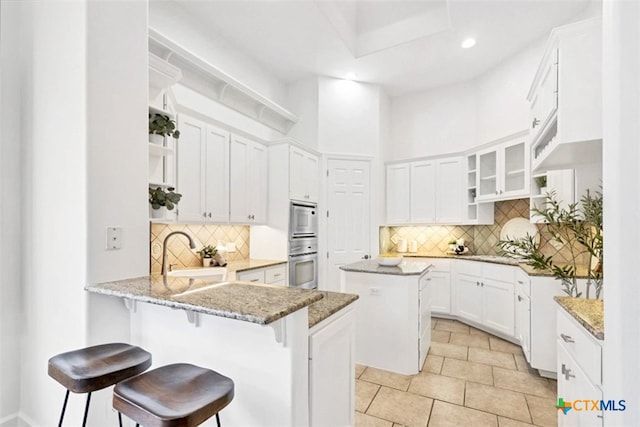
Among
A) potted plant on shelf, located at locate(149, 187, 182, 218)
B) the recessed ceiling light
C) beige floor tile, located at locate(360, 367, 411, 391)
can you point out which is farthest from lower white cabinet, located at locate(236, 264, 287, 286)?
the recessed ceiling light

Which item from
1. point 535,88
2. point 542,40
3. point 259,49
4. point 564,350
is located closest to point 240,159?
point 259,49

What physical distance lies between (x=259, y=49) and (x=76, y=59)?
2.66 meters

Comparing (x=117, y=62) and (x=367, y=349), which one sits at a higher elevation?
(x=117, y=62)

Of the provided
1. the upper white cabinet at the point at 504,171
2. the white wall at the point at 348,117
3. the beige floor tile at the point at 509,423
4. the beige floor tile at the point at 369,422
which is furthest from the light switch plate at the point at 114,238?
the upper white cabinet at the point at 504,171

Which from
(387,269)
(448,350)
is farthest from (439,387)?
(387,269)

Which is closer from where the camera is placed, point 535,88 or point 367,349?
point 535,88

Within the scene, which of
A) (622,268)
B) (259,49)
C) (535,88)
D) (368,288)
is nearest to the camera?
(622,268)

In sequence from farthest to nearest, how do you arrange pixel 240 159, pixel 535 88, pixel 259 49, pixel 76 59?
pixel 259 49 → pixel 240 159 → pixel 535 88 → pixel 76 59

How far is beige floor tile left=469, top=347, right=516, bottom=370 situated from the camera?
9.62ft

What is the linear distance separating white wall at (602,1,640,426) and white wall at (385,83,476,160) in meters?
3.91

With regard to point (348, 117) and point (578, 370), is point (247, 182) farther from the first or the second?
point (578, 370)

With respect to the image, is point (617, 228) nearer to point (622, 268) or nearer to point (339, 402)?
point (622, 268)

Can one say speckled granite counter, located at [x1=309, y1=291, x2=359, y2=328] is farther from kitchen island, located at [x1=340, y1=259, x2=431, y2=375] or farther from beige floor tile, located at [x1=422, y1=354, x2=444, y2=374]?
beige floor tile, located at [x1=422, y1=354, x2=444, y2=374]

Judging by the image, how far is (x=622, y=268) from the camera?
3.09ft
